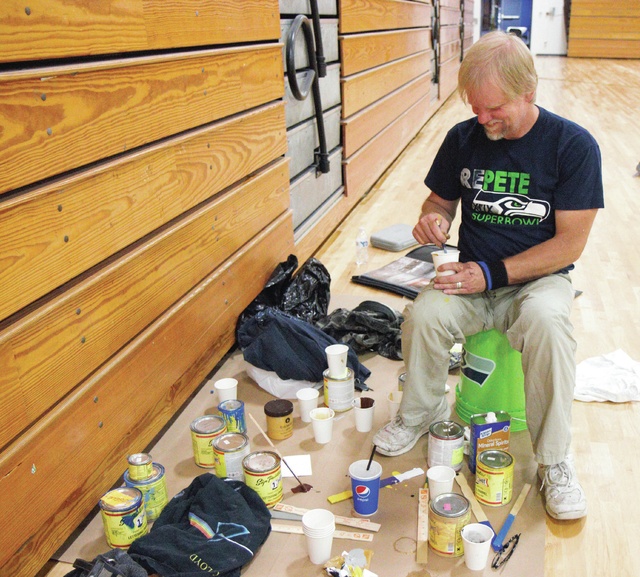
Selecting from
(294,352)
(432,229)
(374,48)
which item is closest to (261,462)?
(294,352)

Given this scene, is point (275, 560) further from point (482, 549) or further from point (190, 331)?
point (190, 331)

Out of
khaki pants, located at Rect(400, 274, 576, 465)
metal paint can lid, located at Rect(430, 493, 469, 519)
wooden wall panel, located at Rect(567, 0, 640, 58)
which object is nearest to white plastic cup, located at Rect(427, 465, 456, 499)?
metal paint can lid, located at Rect(430, 493, 469, 519)

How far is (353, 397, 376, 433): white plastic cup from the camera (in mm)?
2201

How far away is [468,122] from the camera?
7.18ft

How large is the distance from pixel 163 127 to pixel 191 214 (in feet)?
1.14

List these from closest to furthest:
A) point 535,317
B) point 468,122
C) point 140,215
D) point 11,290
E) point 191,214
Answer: point 11,290, point 535,317, point 140,215, point 468,122, point 191,214

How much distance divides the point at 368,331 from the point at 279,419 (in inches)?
27.3

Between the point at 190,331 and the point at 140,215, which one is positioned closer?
the point at 140,215

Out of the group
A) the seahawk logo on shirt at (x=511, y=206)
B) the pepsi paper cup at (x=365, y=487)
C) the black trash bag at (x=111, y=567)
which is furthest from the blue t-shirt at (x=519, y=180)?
the black trash bag at (x=111, y=567)

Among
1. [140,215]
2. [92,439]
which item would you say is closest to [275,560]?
[92,439]

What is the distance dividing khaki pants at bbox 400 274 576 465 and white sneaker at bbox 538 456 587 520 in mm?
33

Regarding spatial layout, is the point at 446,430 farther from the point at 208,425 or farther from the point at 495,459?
the point at 208,425

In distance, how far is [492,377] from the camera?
212 centimetres

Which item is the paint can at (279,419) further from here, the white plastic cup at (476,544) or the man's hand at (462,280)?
the white plastic cup at (476,544)
